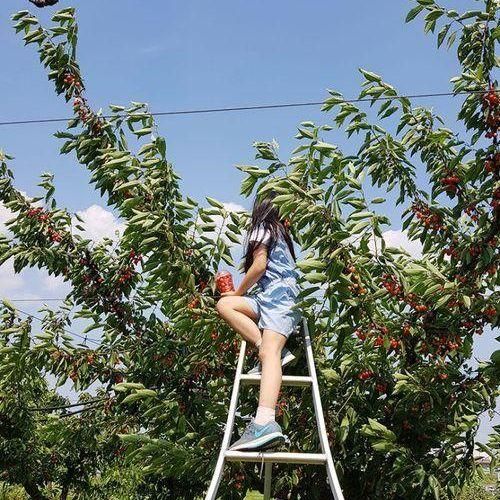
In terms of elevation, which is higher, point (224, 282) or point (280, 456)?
point (224, 282)

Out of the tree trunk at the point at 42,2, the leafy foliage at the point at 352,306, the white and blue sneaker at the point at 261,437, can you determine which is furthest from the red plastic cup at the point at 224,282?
the tree trunk at the point at 42,2

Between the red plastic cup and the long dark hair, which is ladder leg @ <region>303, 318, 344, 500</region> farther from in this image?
the red plastic cup

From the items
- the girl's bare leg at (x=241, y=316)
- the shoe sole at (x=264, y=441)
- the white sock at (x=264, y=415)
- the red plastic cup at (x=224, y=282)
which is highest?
the red plastic cup at (x=224, y=282)

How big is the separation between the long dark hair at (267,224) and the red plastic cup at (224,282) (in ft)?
1.34

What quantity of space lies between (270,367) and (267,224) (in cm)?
82

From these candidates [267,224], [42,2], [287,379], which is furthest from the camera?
[42,2]

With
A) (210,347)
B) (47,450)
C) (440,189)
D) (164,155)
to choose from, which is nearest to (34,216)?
(164,155)

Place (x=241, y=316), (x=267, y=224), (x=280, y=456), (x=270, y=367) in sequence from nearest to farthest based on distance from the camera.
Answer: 1. (x=280, y=456)
2. (x=270, y=367)
3. (x=241, y=316)
4. (x=267, y=224)

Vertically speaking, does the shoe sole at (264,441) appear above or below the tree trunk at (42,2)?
below

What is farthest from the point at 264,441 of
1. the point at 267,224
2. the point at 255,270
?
the point at 267,224

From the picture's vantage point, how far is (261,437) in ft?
8.18

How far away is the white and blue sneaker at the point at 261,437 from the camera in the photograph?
248 cm

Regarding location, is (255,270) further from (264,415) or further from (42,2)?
(42,2)

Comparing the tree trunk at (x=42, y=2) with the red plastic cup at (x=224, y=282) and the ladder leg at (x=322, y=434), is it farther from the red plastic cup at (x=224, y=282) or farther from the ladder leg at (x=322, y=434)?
the ladder leg at (x=322, y=434)
